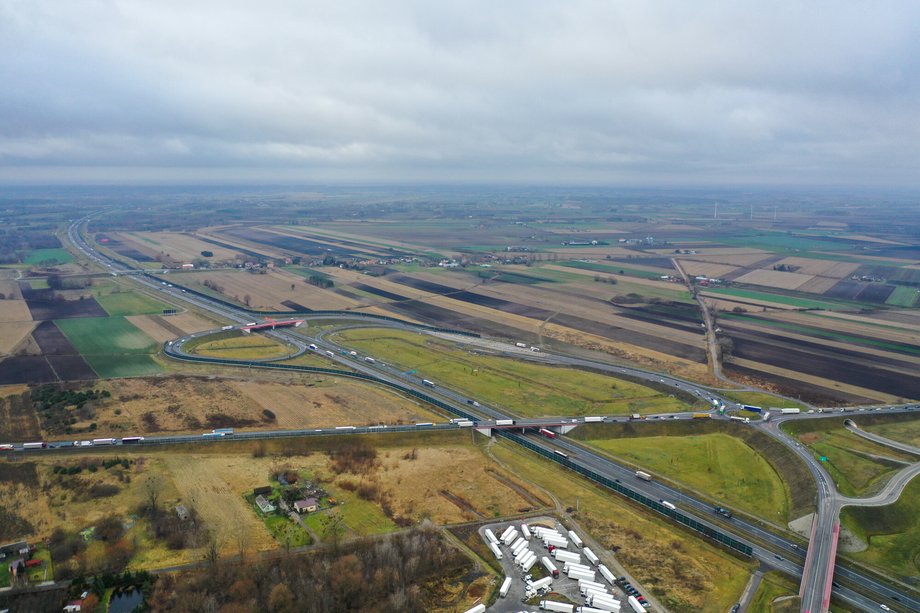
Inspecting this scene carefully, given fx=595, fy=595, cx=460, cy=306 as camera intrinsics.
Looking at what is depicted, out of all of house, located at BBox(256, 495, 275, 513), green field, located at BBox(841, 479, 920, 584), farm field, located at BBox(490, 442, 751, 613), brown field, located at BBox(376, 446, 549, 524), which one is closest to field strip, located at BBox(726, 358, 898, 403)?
green field, located at BBox(841, 479, 920, 584)

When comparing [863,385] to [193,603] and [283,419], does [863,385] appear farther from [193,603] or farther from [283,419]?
[193,603]

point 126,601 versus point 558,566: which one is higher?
point 558,566

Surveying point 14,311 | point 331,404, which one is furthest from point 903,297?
point 14,311

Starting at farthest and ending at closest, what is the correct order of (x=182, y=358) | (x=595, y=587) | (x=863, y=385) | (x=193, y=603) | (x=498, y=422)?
(x=182, y=358), (x=863, y=385), (x=498, y=422), (x=595, y=587), (x=193, y=603)

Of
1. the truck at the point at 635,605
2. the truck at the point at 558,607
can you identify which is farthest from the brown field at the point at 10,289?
the truck at the point at 635,605

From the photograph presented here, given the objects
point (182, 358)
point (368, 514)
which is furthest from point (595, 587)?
point (182, 358)

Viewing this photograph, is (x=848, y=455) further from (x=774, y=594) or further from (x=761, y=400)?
(x=774, y=594)

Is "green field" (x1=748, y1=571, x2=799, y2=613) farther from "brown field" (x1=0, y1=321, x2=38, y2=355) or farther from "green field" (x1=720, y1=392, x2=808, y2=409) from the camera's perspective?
"brown field" (x1=0, y1=321, x2=38, y2=355)
